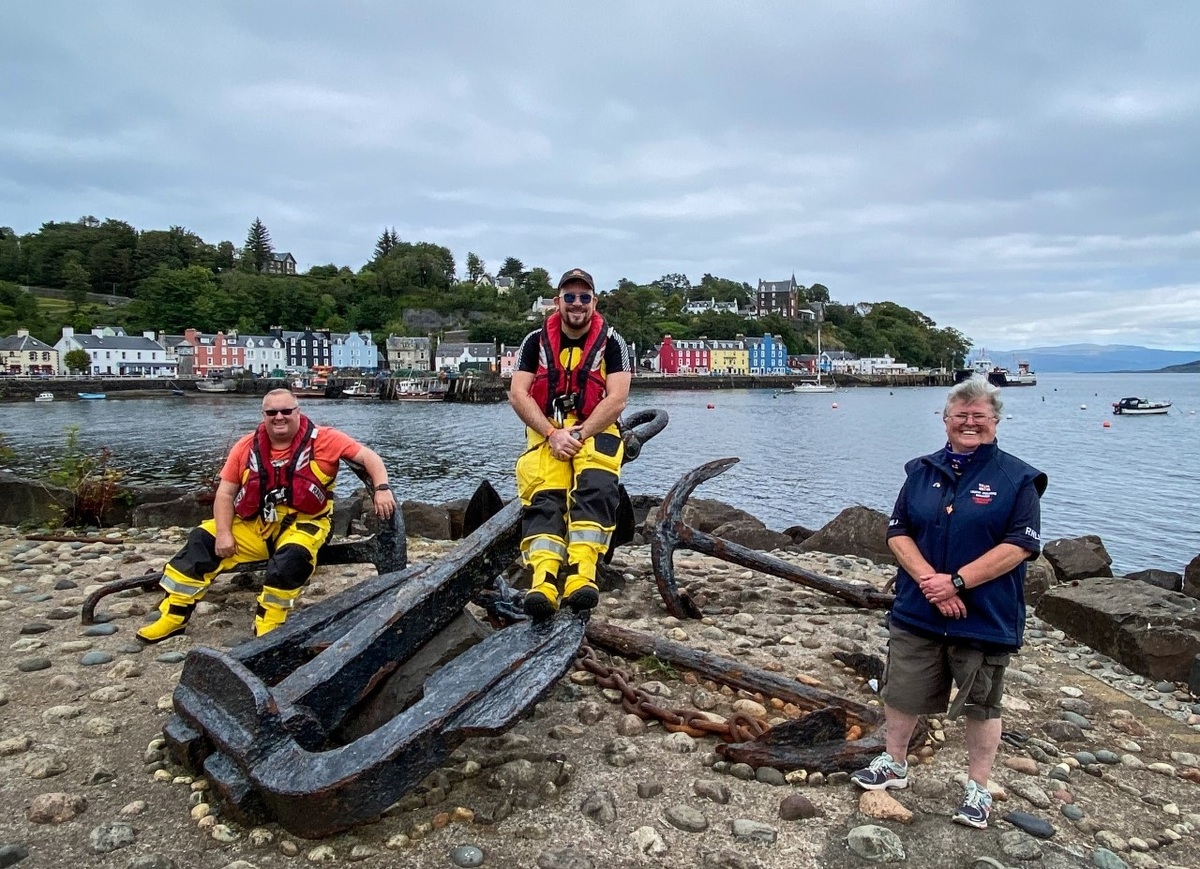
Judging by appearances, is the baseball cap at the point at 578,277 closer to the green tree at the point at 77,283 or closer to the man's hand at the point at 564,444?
the man's hand at the point at 564,444

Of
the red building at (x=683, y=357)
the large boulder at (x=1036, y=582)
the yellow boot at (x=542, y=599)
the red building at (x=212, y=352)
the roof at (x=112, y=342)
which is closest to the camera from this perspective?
the yellow boot at (x=542, y=599)

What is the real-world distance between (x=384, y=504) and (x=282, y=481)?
0.77m

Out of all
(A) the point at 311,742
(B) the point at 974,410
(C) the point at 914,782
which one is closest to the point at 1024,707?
(C) the point at 914,782

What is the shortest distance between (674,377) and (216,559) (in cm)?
12481

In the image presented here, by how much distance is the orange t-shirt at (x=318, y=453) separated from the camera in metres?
5.68

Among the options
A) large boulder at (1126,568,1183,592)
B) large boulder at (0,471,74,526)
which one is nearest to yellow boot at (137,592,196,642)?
large boulder at (0,471,74,526)

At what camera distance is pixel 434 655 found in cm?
409

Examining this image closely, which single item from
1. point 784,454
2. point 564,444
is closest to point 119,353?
point 784,454

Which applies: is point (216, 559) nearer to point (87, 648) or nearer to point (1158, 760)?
point (87, 648)

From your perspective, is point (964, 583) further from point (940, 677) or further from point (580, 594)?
point (580, 594)

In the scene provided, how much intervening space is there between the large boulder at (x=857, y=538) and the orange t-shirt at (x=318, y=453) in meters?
7.99

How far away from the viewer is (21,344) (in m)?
106

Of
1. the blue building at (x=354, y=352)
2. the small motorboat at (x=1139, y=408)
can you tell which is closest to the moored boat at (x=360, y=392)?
the blue building at (x=354, y=352)

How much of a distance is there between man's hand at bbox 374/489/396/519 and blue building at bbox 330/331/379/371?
436 feet
